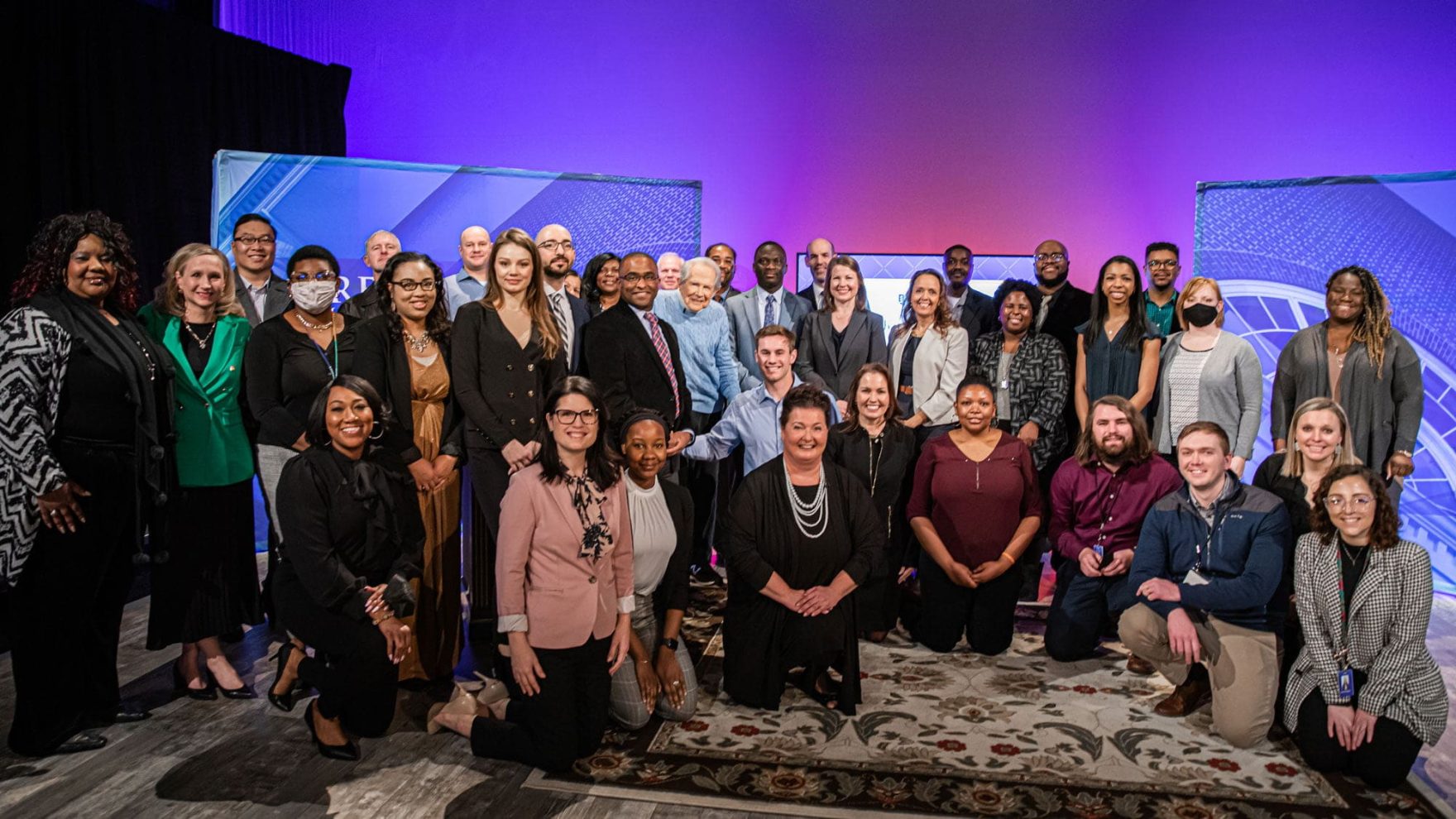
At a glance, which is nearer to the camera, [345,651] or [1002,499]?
[345,651]

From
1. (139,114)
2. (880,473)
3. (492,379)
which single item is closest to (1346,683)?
(880,473)

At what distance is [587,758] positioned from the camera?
3215 mm

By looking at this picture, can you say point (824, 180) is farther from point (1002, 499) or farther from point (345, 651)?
point (345, 651)

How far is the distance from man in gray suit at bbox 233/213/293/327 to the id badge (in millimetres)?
4000

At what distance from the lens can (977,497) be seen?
14.3 feet

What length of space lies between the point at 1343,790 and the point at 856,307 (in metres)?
2.99

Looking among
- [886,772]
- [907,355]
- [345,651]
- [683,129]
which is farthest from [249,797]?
[683,129]

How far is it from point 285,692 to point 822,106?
18.7 feet

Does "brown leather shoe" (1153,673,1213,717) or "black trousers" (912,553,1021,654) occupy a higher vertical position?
"black trousers" (912,553,1021,654)

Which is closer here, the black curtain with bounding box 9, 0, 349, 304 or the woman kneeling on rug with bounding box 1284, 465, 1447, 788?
the woman kneeling on rug with bounding box 1284, 465, 1447, 788

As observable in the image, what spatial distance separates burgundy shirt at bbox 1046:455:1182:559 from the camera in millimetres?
4195

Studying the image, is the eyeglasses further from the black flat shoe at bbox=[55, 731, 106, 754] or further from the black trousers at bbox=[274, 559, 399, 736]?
the black flat shoe at bbox=[55, 731, 106, 754]

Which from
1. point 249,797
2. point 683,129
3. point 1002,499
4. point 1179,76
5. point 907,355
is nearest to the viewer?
point 249,797

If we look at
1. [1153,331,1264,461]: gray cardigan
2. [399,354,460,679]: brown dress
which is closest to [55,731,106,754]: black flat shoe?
[399,354,460,679]: brown dress
